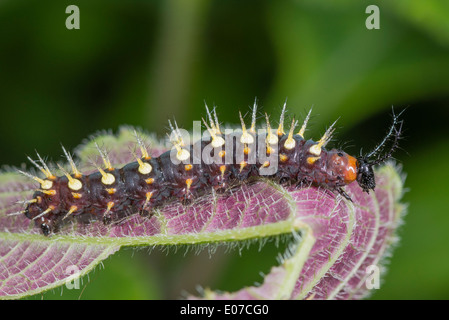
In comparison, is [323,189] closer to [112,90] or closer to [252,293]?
[252,293]

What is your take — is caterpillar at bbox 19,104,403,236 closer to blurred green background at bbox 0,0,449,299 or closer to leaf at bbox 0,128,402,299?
leaf at bbox 0,128,402,299

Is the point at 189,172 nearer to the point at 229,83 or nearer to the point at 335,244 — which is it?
the point at 335,244

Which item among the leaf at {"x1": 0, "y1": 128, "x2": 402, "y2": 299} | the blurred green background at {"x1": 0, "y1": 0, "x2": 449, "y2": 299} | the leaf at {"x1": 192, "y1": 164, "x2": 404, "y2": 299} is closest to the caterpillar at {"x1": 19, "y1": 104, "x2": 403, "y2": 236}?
the leaf at {"x1": 0, "y1": 128, "x2": 402, "y2": 299}

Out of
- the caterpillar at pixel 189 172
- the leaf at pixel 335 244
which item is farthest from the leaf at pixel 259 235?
the caterpillar at pixel 189 172

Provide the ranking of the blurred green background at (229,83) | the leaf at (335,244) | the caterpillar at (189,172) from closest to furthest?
the leaf at (335,244) < the caterpillar at (189,172) < the blurred green background at (229,83)

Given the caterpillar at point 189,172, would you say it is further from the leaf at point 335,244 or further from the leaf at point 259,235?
the leaf at point 335,244
